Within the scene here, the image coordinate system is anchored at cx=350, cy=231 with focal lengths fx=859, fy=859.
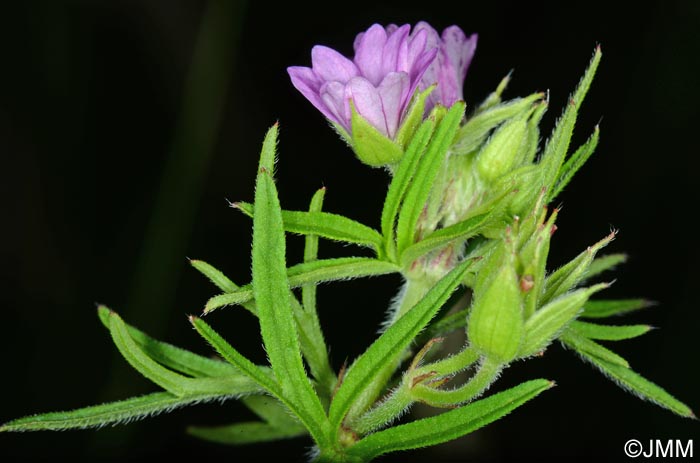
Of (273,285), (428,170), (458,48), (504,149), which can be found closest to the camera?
(273,285)

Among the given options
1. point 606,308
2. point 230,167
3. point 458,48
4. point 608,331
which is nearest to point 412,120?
point 458,48

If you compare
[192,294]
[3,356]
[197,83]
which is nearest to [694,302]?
[192,294]

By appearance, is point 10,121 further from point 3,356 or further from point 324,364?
point 324,364

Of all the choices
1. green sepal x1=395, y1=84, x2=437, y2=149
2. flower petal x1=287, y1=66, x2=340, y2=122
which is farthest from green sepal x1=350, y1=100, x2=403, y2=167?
flower petal x1=287, y1=66, x2=340, y2=122

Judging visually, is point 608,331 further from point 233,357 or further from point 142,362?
point 142,362

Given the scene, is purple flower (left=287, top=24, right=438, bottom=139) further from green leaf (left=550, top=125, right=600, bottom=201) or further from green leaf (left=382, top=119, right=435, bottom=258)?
green leaf (left=550, top=125, right=600, bottom=201)

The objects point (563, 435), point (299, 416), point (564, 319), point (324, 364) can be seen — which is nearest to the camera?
point (564, 319)
